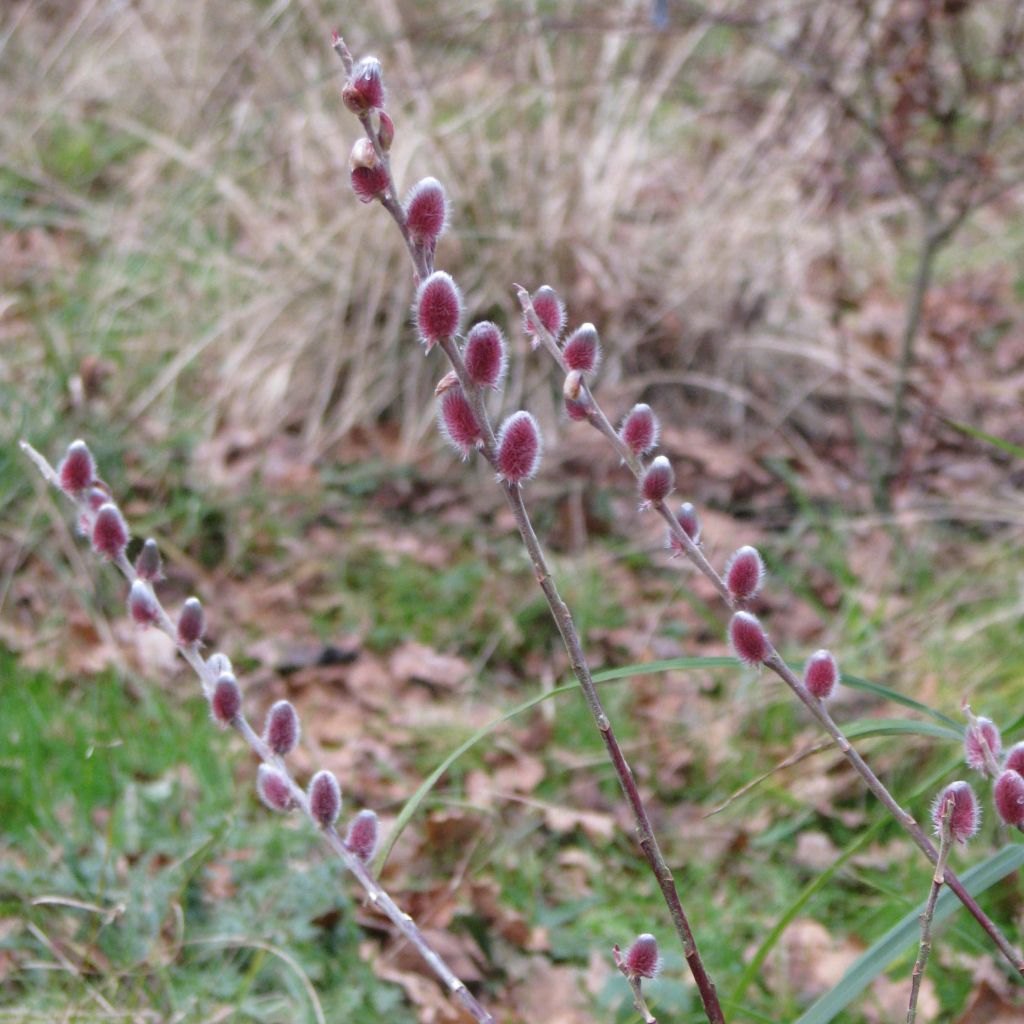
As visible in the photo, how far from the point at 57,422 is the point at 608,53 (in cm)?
294

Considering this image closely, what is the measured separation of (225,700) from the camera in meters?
1.29

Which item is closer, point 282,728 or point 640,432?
point 640,432

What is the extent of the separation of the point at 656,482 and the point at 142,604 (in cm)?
58

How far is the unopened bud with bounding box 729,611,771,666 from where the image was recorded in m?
1.12

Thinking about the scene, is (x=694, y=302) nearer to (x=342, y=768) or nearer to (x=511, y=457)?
(x=342, y=768)

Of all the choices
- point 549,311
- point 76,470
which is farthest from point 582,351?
point 76,470

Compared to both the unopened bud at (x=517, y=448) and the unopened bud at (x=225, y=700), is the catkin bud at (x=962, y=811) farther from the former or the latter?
the unopened bud at (x=225, y=700)

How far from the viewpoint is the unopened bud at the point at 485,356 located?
0.99 metres

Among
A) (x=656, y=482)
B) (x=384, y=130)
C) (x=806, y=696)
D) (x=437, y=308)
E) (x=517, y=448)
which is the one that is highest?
(x=384, y=130)

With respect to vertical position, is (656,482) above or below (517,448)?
below

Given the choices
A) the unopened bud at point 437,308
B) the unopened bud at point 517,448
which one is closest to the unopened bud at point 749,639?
the unopened bud at point 517,448

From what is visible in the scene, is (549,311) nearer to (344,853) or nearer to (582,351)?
(582,351)

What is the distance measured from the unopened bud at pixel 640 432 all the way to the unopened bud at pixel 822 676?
0.80ft

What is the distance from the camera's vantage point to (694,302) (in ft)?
15.5
